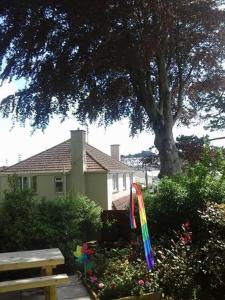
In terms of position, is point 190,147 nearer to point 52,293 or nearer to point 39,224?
point 39,224

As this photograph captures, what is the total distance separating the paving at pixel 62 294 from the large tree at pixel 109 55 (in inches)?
239

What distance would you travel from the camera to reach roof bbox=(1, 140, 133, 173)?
2339cm

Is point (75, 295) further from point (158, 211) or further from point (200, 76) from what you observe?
point (200, 76)

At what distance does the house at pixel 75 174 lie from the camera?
73.1 feet

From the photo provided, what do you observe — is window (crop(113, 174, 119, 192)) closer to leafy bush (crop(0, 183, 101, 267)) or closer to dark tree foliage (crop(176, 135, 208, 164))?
dark tree foliage (crop(176, 135, 208, 164))

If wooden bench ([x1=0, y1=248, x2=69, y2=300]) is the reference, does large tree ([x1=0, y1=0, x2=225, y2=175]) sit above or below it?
above

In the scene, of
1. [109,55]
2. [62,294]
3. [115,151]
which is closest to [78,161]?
[115,151]

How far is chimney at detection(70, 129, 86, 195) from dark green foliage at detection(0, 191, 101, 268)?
11.8m

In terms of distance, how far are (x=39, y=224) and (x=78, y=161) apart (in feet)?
44.4

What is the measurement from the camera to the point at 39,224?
870 cm

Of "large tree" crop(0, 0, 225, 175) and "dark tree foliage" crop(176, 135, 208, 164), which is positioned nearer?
"large tree" crop(0, 0, 225, 175)

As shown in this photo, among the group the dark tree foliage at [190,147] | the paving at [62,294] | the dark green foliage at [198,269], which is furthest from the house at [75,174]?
the dark green foliage at [198,269]

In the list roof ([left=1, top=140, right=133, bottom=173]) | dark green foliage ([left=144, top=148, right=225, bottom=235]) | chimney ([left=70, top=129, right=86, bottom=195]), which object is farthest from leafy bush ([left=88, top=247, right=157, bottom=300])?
roof ([left=1, top=140, right=133, bottom=173])

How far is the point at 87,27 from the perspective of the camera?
1077 cm
